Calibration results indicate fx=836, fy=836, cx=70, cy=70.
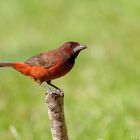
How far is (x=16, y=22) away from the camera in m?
14.3

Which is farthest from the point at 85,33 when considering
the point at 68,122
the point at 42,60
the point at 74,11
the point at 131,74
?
the point at 42,60

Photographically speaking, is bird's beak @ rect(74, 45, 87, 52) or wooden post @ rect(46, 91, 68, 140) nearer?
wooden post @ rect(46, 91, 68, 140)

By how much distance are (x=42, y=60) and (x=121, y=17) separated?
7273 millimetres

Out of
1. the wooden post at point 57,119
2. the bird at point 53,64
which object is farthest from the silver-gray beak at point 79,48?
the wooden post at point 57,119

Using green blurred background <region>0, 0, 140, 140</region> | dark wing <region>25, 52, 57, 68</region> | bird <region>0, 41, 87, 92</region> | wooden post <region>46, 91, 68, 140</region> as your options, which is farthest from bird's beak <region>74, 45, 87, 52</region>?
green blurred background <region>0, 0, 140, 140</region>

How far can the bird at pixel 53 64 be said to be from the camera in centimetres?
624

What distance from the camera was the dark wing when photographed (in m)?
6.37

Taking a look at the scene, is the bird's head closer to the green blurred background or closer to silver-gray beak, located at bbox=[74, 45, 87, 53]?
silver-gray beak, located at bbox=[74, 45, 87, 53]

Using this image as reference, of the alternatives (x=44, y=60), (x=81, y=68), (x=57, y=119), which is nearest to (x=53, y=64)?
(x=44, y=60)

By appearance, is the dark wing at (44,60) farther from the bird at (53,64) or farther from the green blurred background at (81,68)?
the green blurred background at (81,68)

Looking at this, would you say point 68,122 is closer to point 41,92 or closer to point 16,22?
point 41,92

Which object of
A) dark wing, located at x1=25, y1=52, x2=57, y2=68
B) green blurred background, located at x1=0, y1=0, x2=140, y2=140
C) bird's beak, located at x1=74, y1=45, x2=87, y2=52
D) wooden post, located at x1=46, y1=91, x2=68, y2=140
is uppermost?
green blurred background, located at x1=0, y1=0, x2=140, y2=140

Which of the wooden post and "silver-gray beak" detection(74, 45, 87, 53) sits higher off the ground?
"silver-gray beak" detection(74, 45, 87, 53)

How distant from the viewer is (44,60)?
6484 mm
